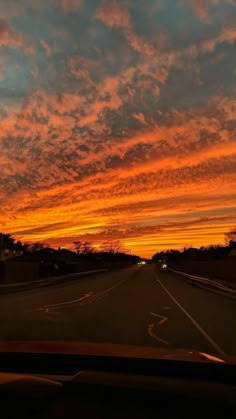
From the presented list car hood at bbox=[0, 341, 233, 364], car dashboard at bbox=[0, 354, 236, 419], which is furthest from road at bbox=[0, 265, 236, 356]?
car dashboard at bbox=[0, 354, 236, 419]

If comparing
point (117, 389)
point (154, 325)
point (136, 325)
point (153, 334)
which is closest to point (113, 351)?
point (117, 389)

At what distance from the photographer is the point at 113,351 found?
17.4 feet

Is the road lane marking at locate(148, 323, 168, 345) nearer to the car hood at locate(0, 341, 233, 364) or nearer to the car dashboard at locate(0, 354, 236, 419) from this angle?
the car hood at locate(0, 341, 233, 364)

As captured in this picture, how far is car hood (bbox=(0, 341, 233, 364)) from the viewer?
4820 mm

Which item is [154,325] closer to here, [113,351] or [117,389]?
[113,351]

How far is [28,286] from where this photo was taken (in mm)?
40062

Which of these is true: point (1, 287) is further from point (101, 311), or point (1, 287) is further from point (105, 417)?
point (105, 417)

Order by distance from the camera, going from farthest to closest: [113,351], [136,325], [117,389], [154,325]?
[154,325] → [136,325] → [113,351] → [117,389]

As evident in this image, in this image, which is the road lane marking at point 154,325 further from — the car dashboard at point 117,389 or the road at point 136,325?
the car dashboard at point 117,389

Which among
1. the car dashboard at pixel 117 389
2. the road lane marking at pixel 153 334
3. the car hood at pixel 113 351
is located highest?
the car hood at pixel 113 351

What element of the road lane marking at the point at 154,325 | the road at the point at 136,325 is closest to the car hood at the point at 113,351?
the road at the point at 136,325

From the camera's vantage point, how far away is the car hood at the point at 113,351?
482 cm

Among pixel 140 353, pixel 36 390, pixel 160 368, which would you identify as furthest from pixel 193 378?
pixel 36 390

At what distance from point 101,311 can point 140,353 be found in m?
13.1
